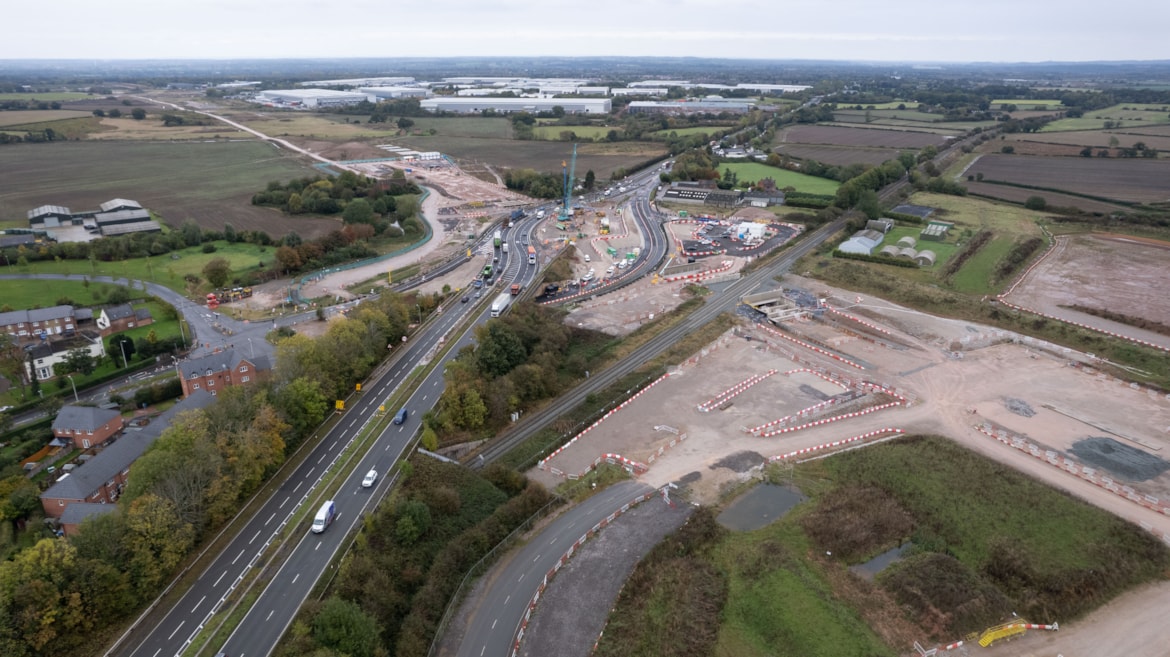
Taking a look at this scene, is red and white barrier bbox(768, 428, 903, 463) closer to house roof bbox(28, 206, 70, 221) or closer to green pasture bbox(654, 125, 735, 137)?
house roof bbox(28, 206, 70, 221)

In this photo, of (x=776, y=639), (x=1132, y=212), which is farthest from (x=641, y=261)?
(x=1132, y=212)

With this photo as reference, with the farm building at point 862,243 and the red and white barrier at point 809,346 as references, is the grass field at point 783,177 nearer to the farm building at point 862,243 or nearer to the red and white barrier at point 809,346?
the farm building at point 862,243

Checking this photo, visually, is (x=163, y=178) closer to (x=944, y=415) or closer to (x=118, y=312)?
(x=118, y=312)

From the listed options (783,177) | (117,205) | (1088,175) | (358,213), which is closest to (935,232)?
(783,177)

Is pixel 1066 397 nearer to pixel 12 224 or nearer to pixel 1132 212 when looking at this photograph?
pixel 1132 212

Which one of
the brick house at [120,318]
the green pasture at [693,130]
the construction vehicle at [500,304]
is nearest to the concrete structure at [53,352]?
the brick house at [120,318]

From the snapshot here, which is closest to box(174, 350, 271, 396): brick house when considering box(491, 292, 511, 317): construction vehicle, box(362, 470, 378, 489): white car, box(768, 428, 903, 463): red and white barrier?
box(362, 470, 378, 489): white car
